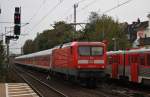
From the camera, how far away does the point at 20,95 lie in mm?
24766

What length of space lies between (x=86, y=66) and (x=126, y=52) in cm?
353

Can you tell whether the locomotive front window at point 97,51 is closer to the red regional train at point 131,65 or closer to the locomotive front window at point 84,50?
the locomotive front window at point 84,50

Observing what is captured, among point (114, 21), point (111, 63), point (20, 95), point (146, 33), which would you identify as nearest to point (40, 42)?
point (146, 33)

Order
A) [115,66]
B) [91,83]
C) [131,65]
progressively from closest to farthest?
1. [131,65]
2. [91,83]
3. [115,66]

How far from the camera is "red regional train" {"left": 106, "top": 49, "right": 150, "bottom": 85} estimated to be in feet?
90.1

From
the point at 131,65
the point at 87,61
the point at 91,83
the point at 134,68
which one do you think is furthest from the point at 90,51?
the point at 134,68

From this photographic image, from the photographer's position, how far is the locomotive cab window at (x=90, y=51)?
29922 millimetres

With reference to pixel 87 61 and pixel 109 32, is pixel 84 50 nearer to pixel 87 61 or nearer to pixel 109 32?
pixel 87 61

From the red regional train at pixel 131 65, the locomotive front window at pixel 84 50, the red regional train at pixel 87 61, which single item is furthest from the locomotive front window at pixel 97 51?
the red regional train at pixel 131 65

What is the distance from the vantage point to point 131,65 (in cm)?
3000

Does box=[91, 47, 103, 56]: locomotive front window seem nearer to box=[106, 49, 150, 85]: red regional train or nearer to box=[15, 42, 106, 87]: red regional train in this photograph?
box=[15, 42, 106, 87]: red regional train

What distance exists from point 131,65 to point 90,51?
2810 mm

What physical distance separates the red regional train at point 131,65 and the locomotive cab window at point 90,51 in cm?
208

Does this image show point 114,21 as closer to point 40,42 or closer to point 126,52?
point 40,42
